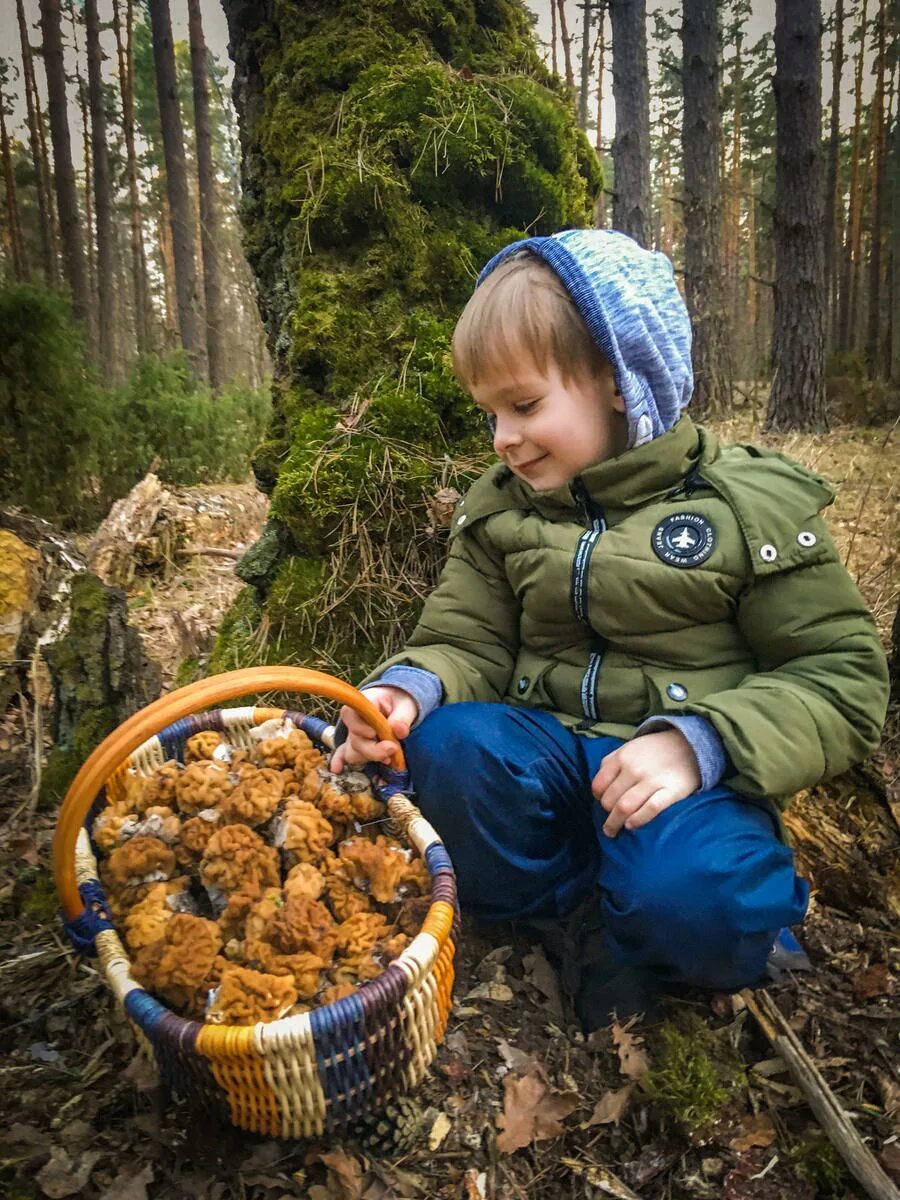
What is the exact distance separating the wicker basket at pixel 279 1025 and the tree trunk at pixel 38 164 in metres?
3.02

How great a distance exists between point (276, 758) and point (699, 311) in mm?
9189

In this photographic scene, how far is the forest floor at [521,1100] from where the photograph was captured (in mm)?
1324

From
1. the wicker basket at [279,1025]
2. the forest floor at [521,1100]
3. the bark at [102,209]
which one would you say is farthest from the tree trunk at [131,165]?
the forest floor at [521,1100]

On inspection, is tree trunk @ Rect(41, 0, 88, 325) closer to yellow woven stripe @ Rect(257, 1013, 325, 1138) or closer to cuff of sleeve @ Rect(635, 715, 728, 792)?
cuff of sleeve @ Rect(635, 715, 728, 792)

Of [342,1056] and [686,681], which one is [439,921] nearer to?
[342,1056]

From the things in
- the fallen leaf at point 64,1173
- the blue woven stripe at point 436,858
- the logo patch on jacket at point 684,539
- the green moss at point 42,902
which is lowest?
the fallen leaf at point 64,1173

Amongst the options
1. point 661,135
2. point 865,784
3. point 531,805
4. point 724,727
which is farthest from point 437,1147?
point 661,135

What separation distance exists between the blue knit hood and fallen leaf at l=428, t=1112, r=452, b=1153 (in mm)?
1469

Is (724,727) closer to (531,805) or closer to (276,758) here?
(531,805)

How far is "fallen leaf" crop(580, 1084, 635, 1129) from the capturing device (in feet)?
4.74

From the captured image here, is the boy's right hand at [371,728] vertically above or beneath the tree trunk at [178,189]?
beneath

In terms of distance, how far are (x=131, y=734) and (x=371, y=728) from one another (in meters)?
0.52

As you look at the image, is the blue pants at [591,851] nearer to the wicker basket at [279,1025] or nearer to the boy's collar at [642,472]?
the wicker basket at [279,1025]

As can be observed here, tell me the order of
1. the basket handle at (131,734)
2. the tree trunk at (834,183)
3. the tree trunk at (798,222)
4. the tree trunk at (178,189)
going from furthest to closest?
the tree trunk at (834,183), the tree trunk at (178,189), the tree trunk at (798,222), the basket handle at (131,734)
